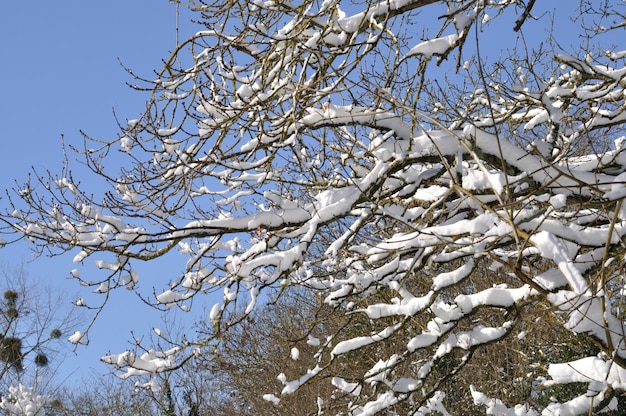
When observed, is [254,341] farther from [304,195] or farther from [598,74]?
[598,74]

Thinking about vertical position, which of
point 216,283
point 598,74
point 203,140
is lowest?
point 216,283

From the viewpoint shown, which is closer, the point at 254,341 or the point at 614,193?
the point at 614,193

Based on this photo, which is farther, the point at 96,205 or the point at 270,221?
the point at 96,205

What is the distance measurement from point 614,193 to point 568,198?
0.74 m

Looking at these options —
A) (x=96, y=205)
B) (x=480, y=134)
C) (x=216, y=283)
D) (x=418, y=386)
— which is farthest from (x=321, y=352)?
(x=480, y=134)

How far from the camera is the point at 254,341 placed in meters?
17.2

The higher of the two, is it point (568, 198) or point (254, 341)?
point (254, 341)

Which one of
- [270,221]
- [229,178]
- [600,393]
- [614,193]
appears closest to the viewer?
[614,193]

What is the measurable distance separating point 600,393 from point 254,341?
13.9 metres

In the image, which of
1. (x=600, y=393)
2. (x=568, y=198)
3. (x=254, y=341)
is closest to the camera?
(x=600, y=393)

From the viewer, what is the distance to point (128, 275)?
536cm

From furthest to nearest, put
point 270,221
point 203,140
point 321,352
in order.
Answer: point 321,352 < point 203,140 < point 270,221

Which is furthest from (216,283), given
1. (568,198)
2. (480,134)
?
(568,198)

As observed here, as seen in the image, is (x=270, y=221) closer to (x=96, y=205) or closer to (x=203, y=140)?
(x=203, y=140)
